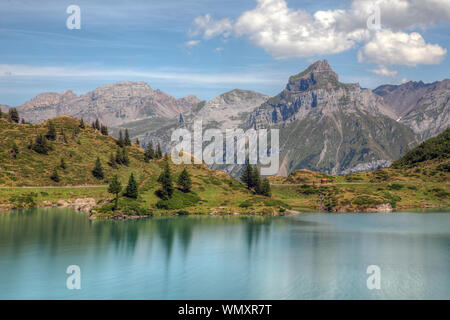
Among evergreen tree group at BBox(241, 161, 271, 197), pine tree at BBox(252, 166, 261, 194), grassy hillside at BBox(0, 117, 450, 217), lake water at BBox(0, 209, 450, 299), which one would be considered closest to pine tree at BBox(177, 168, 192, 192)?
grassy hillside at BBox(0, 117, 450, 217)

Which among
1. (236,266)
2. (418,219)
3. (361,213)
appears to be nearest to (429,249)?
(236,266)

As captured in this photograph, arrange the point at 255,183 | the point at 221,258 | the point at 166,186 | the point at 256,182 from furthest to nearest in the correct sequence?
the point at 255,183 < the point at 256,182 < the point at 166,186 < the point at 221,258

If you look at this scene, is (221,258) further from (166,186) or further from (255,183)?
(255,183)

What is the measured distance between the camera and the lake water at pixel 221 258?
2251 inches

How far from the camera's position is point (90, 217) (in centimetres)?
13250

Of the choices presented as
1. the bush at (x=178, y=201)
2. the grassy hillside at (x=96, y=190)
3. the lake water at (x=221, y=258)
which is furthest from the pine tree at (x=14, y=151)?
the bush at (x=178, y=201)

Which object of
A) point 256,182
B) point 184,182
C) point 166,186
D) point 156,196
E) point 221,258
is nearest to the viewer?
point 221,258

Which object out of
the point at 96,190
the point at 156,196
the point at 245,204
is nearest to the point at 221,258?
the point at 156,196

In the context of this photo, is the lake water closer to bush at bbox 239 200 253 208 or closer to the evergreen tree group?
bush at bbox 239 200 253 208

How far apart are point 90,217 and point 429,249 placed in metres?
98.2

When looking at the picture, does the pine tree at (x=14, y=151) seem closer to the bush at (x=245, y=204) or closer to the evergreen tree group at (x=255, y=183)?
the evergreen tree group at (x=255, y=183)

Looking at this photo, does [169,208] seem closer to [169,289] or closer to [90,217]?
[90,217]

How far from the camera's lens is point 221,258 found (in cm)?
7894

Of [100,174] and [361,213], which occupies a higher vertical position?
[100,174]
